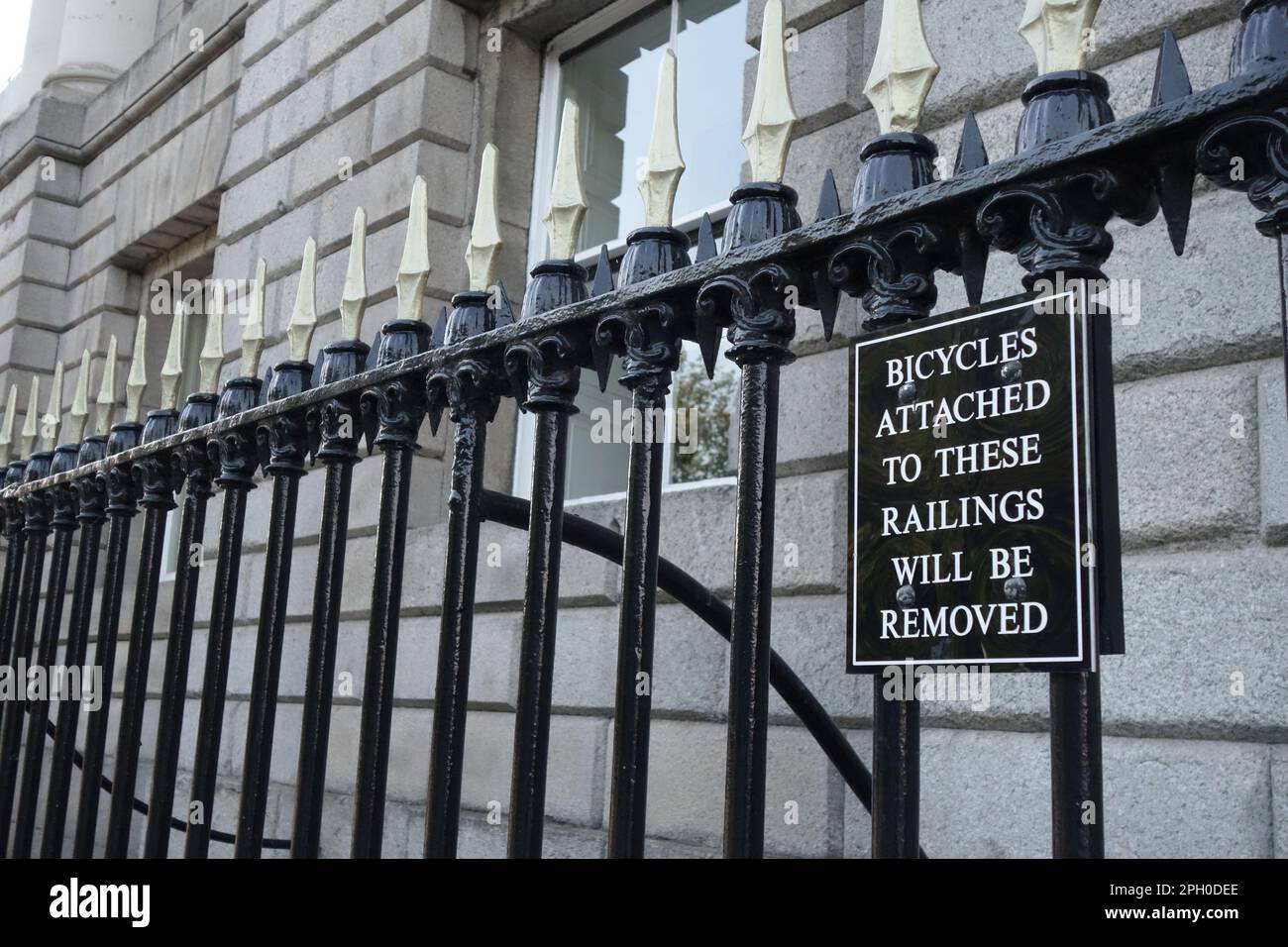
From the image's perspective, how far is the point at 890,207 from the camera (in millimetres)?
1742

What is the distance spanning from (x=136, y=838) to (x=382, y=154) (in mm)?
5212

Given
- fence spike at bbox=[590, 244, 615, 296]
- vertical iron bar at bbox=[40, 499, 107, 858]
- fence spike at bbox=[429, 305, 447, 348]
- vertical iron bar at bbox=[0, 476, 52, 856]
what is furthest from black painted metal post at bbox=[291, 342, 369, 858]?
vertical iron bar at bbox=[0, 476, 52, 856]

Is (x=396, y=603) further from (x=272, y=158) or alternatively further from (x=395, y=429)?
(x=272, y=158)

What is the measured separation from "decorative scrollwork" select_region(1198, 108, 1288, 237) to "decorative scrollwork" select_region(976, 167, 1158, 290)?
0.33 feet

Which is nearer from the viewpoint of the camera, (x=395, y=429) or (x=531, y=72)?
(x=395, y=429)

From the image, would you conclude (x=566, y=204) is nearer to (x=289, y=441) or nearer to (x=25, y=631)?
(x=289, y=441)

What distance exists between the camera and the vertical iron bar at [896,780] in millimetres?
1677

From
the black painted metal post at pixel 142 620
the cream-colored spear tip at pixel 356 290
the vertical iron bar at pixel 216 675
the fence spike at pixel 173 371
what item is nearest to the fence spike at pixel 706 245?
the cream-colored spear tip at pixel 356 290

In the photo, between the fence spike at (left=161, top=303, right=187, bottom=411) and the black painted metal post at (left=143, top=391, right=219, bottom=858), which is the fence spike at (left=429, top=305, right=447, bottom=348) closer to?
the black painted metal post at (left=143, top=391, right=219, bottom=858)

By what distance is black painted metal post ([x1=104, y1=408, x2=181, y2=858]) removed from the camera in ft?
10.4

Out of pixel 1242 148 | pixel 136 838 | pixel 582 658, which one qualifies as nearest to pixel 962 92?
pixel 582 658

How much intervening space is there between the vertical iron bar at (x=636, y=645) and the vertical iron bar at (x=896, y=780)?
15.8 inches

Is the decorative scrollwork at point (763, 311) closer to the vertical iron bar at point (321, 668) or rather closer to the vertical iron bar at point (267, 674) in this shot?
the vertical iron bar at point (321, 668)

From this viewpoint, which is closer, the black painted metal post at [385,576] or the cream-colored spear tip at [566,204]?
the cream-colored spear tip at [566,204]
